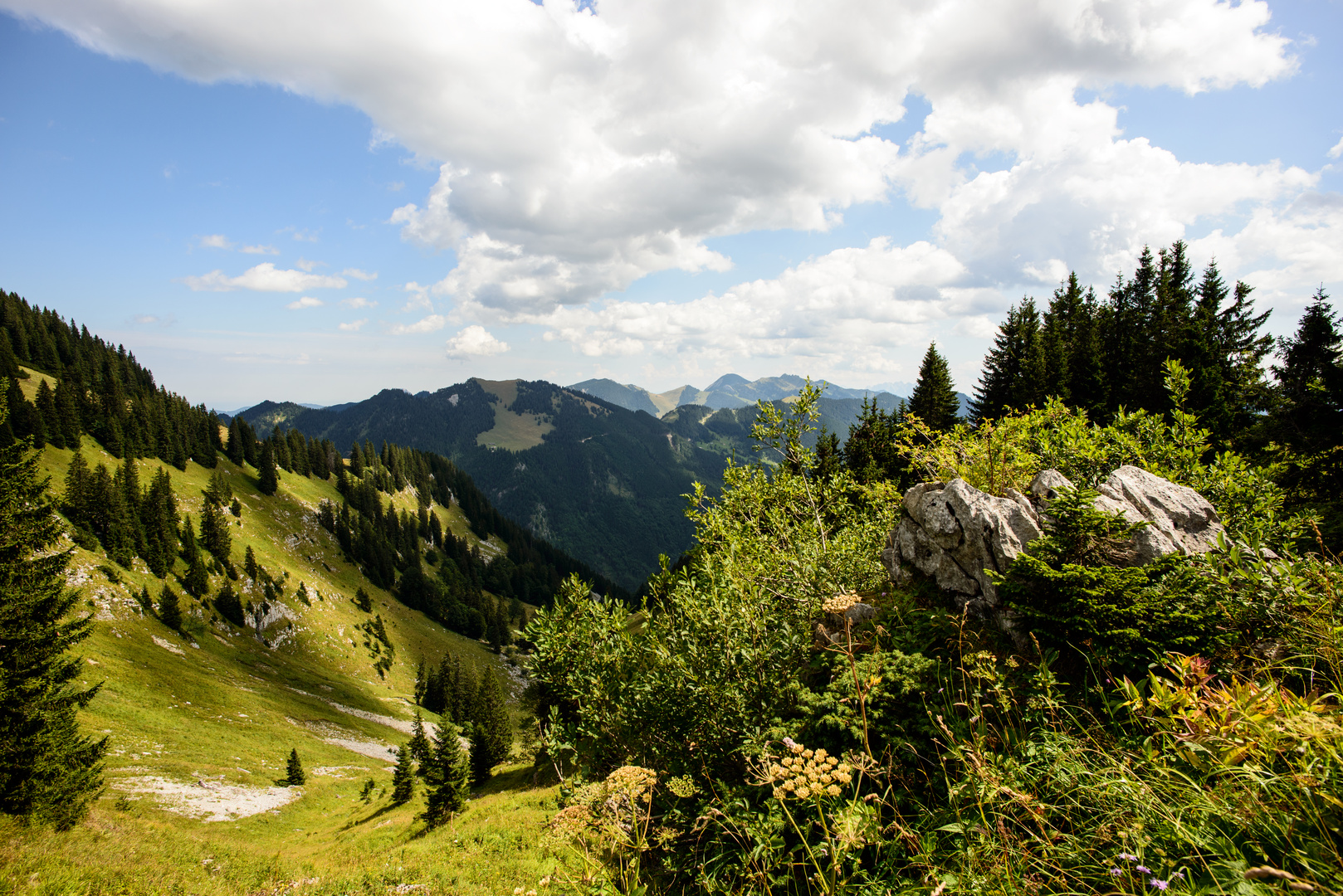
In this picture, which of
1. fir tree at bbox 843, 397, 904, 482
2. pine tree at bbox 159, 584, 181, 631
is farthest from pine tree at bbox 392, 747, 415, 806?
pine tree at bbox 159, 584, 181, 631

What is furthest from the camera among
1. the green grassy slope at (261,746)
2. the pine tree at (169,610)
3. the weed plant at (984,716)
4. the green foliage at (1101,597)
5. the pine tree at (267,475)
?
the pine tree at (267,475)

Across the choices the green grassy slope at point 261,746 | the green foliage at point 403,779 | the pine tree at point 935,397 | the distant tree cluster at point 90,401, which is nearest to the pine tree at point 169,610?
the green grassy slope at point 261,746

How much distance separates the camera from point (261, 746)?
68.4 meters

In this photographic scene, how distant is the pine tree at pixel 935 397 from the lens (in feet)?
154

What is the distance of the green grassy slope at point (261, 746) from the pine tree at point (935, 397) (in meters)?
44.3

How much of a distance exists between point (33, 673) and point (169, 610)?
333 ft

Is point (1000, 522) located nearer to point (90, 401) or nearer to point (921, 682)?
point (921, 682)

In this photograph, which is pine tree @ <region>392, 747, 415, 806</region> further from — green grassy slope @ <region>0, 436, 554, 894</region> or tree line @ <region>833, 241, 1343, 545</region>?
tree line @ <region>833, 241, 1343, 545</region>

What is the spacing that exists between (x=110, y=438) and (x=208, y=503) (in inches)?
1227

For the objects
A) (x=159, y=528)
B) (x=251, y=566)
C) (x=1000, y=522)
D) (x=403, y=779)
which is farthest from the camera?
(x=251, y=566)

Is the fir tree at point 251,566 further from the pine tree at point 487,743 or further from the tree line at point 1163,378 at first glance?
the tree line at point 1163,378

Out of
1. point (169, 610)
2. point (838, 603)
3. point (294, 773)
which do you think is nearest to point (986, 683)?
point (838, 603)

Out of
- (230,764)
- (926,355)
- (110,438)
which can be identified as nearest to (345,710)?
(230,764)

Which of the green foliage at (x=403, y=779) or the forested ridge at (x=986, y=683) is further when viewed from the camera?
the green foliage at (x=403, y=779)
